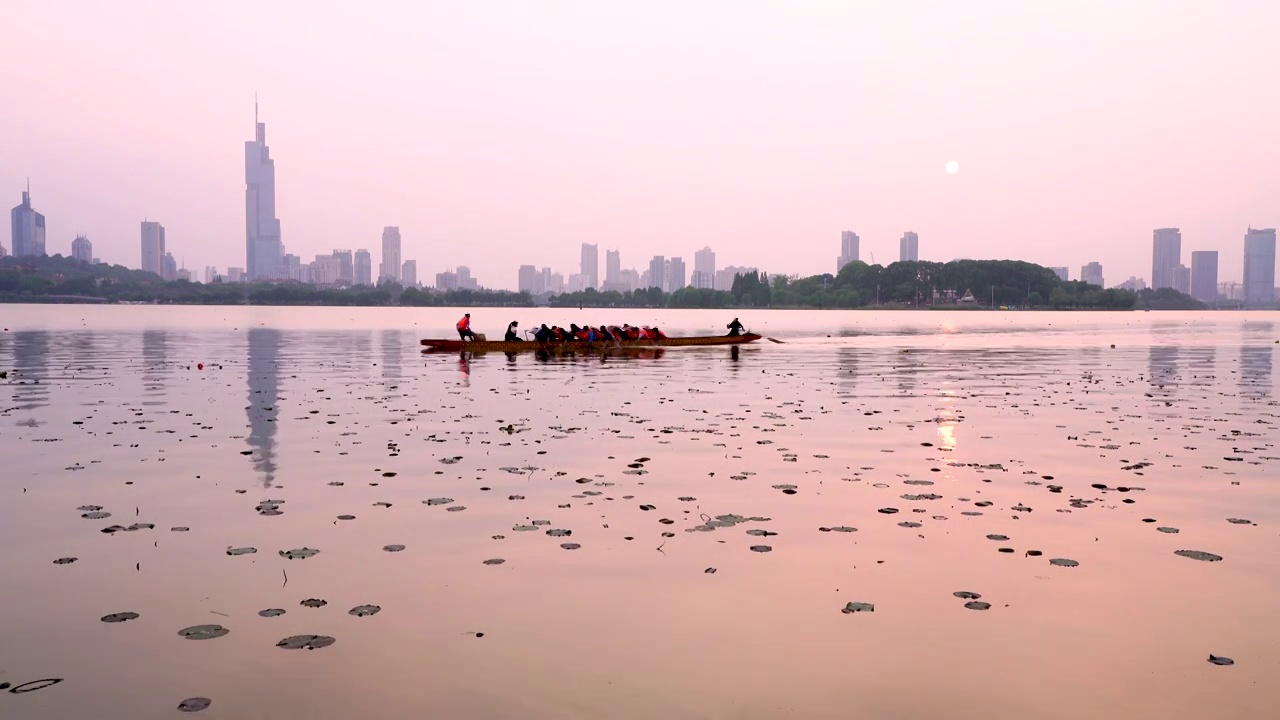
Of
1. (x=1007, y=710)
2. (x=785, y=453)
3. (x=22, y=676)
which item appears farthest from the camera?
(x=785, y=453)

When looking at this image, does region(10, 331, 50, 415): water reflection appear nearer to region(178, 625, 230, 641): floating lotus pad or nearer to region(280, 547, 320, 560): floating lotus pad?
region(280, 547, 320, 560): floating lotus pad

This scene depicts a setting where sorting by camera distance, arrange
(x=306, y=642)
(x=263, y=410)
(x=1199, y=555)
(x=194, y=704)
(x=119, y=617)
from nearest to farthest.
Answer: (x=194, y=704)
(x=306, y=642)
(x=119, y=617)
(x=1199, y=555)
(x=263, y=410)

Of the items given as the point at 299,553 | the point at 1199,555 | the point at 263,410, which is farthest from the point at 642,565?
the point at 263,410

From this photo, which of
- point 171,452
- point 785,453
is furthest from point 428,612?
point 171,452

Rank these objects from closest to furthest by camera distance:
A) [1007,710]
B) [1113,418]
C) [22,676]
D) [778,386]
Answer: [1007,710]
[22,676]
[1113,418]
[778,386]

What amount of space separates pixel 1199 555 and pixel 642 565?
713 centimetres

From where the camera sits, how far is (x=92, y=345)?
66.1 meters

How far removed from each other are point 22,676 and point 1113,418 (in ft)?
84.8

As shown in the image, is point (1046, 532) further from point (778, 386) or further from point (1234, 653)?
point (778, 386)

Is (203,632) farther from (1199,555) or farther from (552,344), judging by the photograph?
(552,344)

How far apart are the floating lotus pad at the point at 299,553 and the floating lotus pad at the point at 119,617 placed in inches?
88.9

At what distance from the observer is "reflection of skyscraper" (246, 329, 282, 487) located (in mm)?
18500

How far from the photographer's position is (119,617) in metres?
9.32

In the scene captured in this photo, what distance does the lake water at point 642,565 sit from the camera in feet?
25.4
